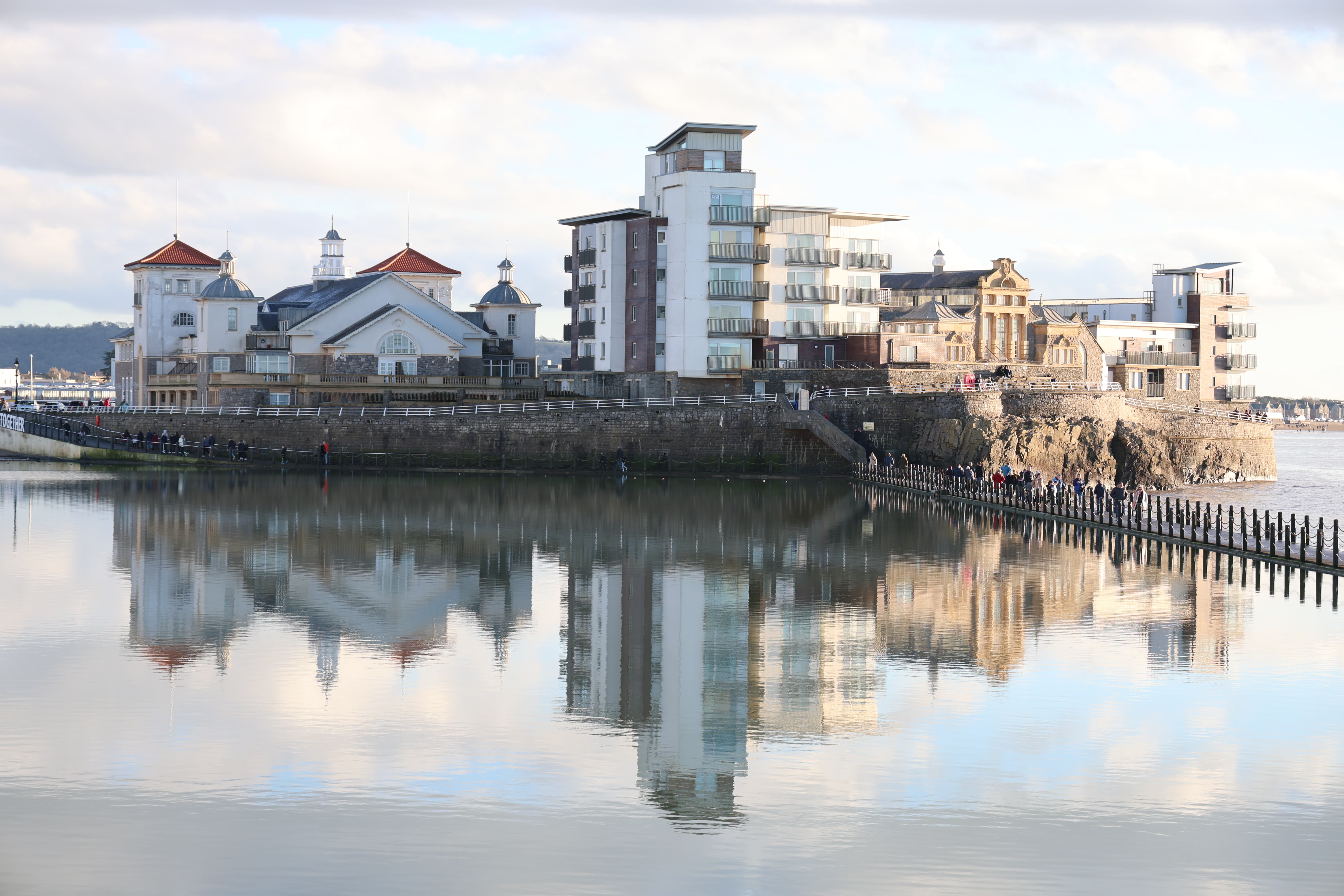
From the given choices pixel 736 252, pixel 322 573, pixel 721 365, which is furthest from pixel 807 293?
pixel 322 573

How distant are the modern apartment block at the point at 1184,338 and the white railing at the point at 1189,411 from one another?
2070cm

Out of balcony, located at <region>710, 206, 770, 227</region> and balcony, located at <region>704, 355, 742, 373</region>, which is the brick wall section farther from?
balcony, located at <region>710, 206, 770, 227</region>

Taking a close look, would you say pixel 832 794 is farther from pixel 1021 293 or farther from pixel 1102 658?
pixel 1021 293

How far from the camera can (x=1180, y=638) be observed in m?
26.5

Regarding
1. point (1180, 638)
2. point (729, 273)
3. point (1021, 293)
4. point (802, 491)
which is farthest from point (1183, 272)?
point (1180, 638)

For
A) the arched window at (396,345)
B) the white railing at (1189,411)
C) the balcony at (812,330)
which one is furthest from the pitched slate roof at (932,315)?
the arched window at (396,345)

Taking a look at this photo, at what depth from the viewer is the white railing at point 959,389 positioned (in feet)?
231

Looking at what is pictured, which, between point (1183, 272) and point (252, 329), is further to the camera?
point (1183, 272)

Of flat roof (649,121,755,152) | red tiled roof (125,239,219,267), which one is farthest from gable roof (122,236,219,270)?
flat roof (649,121,755,152)

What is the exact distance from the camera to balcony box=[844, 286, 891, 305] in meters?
82.1

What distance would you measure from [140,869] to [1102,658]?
648 inches

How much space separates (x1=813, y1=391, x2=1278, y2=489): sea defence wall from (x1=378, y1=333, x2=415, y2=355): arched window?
1078 inches

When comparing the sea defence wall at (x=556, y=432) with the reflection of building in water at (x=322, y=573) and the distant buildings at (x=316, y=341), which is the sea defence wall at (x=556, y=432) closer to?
the distant buildings at (x=316, y=341)

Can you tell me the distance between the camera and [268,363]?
280ft
